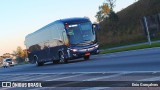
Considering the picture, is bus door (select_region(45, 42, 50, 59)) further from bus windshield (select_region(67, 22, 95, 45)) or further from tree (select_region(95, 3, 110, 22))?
tree (select_region(95, 3, 110, 22))

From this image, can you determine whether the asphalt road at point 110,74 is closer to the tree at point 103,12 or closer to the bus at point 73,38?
the bus at point 73,38

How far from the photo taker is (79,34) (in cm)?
3381

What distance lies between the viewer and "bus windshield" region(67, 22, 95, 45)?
111 ft

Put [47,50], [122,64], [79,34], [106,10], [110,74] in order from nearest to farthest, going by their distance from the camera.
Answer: [110,74] → [122,64] → [79,34] → [47,50] → [106,10]

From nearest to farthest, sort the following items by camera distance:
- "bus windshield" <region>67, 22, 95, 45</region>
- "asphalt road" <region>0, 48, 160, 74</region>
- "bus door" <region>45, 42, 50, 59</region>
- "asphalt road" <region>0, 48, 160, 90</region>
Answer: "asphalt road" <region>0, 48, 160, 90</region> < "asphalt road" <region>0, 48, 160, 74</region> < "bus windshield" <region>67, 22, 95, 45</region> < "bus door" <region>45, 42, 50, 59</region>

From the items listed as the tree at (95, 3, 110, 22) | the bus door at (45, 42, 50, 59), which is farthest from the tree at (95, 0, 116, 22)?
the bus door at (45, 42, 50, 59)

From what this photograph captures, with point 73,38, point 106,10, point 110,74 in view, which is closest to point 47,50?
point 73,38

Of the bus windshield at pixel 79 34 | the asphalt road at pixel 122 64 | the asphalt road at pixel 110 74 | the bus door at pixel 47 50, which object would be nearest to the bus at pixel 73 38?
the bus windshield at pixel 79 34

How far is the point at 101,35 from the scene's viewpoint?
101750mm

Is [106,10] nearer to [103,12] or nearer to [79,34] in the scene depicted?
[103,12]

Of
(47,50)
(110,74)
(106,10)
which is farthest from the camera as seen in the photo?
(106,10)

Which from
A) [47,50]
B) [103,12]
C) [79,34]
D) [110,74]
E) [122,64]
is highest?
[103,12]

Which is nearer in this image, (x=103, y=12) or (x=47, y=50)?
(x=47, y=50)

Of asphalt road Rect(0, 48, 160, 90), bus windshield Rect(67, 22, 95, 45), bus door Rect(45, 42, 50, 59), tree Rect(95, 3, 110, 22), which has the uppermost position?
tree Rect(95, 3, 110, 22)
